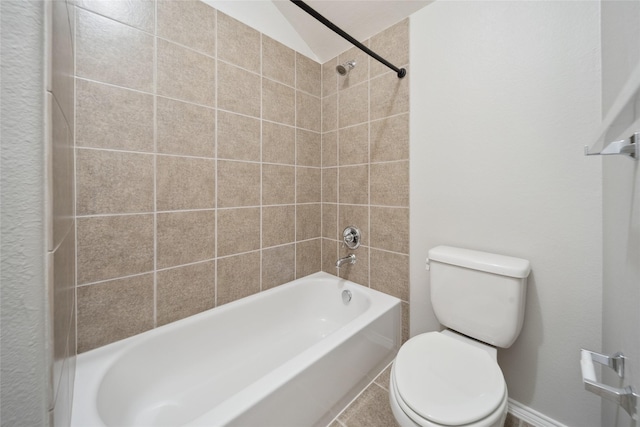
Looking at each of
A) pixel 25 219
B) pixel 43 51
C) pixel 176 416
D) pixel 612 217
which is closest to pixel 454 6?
pixel 612 217

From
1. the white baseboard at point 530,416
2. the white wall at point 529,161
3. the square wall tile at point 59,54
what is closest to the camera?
the square wall tile at point 59,54

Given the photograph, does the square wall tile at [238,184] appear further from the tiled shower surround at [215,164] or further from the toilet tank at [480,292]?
the toilet tank at [480,292]

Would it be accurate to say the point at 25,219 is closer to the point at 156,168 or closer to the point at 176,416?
the point at 156,168

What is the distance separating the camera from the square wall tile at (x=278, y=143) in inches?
60.8

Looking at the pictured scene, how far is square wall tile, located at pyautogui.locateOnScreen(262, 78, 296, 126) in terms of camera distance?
1.54 metres

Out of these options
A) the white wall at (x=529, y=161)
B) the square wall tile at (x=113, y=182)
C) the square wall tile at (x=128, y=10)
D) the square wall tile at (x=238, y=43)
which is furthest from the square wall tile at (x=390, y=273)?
the square wall tile at (x=128, y=10)

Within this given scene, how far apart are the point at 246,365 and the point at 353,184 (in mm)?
1299

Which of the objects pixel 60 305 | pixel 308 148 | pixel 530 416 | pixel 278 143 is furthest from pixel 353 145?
pixel 530 416

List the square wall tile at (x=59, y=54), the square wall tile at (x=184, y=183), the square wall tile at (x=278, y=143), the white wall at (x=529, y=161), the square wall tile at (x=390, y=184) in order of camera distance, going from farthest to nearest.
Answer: the square wall tile at (x=278, y=143) → the square wall tile at (x=390, y=184) → the square wall tile at (x=184, y=183) → the white wall at (x=529, y=161) → the square wall tile at (x=59, y=54)

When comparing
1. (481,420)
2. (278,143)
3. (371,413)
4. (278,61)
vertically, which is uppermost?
(278,61)

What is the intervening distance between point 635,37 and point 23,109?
1167 mm

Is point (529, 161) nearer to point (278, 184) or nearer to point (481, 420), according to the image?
point (481, 420)

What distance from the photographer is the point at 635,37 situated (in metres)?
0.54

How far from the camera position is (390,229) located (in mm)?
1519
